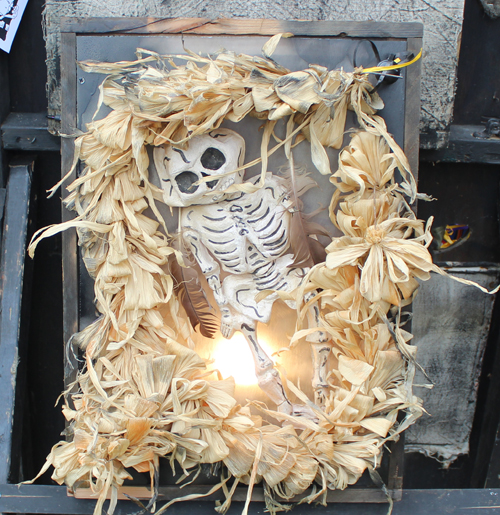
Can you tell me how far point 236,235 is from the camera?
2.89 ft

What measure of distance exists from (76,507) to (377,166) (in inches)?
33.6

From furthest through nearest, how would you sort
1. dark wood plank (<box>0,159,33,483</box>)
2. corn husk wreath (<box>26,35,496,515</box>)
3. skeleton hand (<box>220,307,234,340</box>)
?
dark wood plank (<box>0,159,33,483</box>) → skeleton hand (<box>220,307,234,340</box>) → corn husk wreath (<box>26,35,496,515</box>)

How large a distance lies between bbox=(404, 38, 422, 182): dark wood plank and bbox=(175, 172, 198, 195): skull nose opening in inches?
14.9

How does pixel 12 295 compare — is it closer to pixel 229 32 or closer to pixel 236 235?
pixel 236 235

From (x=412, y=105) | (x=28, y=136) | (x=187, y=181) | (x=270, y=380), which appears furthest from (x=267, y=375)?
(x=28, y=136)

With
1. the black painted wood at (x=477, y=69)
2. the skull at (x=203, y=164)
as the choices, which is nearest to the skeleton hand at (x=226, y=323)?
the skull at (x=203, y=164)

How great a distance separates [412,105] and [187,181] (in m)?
0.42

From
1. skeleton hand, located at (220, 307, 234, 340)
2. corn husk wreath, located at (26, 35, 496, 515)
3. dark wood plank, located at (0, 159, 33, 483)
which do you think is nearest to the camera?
corn husk wreath, located at (26, 35, 496, 515)

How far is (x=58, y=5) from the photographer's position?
3.30 ft

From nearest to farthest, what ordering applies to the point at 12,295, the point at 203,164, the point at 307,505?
the point at 203,164
the point at 307,505
the point at 12,295

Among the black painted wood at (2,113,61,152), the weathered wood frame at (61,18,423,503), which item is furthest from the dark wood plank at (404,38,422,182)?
the black painted wood at (2,113,61,152)

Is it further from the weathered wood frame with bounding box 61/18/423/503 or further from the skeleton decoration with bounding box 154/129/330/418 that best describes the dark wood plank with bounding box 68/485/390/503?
the weathered wood frame with bounding box 61/18/423/503

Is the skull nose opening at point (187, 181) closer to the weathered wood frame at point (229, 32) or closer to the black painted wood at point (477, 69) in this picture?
the weathered wood frame at point (229, 32)

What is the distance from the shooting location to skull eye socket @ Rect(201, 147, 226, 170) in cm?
86
